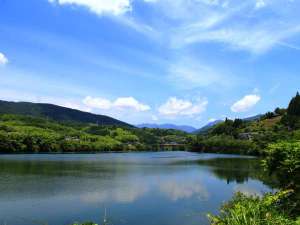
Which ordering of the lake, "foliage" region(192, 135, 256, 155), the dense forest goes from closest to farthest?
the dense forest, the lake, "foliage" region(192, 135, 256, 155)

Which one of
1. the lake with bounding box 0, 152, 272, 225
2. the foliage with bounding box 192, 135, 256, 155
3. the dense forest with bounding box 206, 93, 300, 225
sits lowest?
the lake with bounding box 0, 152, 272, 225

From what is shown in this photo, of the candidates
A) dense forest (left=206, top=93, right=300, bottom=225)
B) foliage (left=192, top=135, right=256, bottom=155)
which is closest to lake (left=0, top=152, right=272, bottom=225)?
dense forest (left=206, top=93, right=300, bottom=225)

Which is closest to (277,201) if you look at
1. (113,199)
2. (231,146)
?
(113,199)

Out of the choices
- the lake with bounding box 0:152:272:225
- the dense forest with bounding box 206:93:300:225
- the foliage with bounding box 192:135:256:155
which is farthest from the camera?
the foliage with bounding box 192:135:256:155

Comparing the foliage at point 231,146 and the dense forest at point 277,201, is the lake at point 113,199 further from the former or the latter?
the foliage at point 231,146

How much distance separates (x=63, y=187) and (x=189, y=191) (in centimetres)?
1713

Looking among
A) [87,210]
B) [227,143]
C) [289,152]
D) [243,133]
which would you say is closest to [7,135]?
[227,143]

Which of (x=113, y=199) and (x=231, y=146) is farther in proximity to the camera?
(x=231, y=146)

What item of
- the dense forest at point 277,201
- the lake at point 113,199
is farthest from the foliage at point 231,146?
the dense forest at point 277,201

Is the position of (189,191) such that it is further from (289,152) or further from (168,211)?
(289,152)

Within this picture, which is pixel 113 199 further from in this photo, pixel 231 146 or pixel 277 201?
pixel 231 146

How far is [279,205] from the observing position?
17.3 metres

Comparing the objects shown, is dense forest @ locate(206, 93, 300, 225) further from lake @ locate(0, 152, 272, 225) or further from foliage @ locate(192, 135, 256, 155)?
foliage @ locate(192, 135, 256, 155)

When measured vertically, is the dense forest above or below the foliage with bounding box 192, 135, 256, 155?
below
